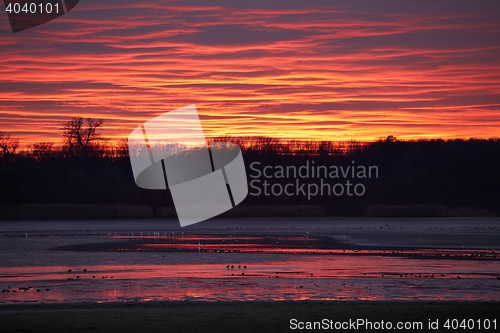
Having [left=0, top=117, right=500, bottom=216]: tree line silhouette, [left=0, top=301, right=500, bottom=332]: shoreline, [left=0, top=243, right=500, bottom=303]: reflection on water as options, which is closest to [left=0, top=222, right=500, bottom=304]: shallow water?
[left=0, top=243, right=500, bottom=303]: reflection on water

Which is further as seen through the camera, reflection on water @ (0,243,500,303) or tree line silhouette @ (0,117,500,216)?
tree line silhouette @ (0,117,500,216)

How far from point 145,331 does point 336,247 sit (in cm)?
2137

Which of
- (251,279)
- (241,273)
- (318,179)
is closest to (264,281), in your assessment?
(251,279)

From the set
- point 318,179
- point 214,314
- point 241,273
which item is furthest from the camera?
point 318,179

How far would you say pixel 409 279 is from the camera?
22.5 metres

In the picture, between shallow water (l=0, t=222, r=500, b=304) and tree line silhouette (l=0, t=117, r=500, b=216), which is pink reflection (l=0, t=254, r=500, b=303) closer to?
shallow water (l=0, t=222, r=500, b=304)

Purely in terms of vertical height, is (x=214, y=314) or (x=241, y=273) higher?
(x=214, y=314)

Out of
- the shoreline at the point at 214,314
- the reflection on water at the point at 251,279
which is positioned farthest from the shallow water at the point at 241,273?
the shoreline at the point at 214,314

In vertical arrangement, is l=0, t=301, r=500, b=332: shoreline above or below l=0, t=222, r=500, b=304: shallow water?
above

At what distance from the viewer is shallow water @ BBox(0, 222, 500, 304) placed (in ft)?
63.7

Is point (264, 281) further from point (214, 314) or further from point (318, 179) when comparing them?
point (318, 179)

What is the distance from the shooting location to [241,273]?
24.2 m

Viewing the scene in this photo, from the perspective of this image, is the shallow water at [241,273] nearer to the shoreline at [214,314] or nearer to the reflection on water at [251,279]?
the reflection on water at [251,279]

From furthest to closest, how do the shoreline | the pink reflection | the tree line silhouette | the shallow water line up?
the tree line silhouette < the shallow water < the pink reflection < the shoreline
